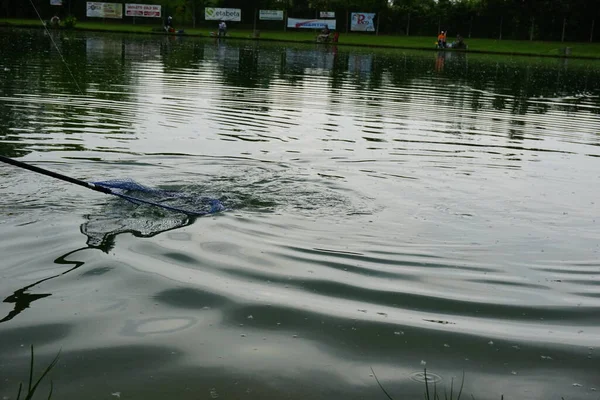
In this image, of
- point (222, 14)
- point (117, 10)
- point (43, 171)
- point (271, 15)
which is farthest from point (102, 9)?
point (43, 171)

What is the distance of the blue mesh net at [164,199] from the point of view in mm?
7309

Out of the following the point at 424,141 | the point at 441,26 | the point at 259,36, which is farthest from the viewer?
the point at 441,26

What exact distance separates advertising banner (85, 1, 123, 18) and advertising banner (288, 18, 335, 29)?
52.1ft

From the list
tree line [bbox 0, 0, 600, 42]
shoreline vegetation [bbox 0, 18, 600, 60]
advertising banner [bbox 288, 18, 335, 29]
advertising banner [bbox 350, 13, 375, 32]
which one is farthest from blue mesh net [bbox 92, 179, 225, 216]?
advertising banner [bbox 350, 13, 375, 32]

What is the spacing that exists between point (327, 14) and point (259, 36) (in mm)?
10782

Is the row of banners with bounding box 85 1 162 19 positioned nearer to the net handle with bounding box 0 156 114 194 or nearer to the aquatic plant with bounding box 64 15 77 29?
the aquatic plant with bounding box 64 15 77 29

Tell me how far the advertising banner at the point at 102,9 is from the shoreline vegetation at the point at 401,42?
4.05 feet

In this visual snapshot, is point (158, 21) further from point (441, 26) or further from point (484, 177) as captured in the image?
point (484, 177)

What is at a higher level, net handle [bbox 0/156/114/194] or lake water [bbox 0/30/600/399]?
net handle [bbox 0/156/114/194]

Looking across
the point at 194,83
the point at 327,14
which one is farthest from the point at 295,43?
the point at 194,83

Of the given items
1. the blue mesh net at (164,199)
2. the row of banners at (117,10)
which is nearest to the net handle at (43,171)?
the blue mesh net at (164,199)

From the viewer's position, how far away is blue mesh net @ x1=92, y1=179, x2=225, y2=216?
24.0 feet

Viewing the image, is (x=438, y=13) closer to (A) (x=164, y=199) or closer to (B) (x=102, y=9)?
(B) (x=102, y=9)

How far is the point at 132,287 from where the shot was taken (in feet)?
17.2
